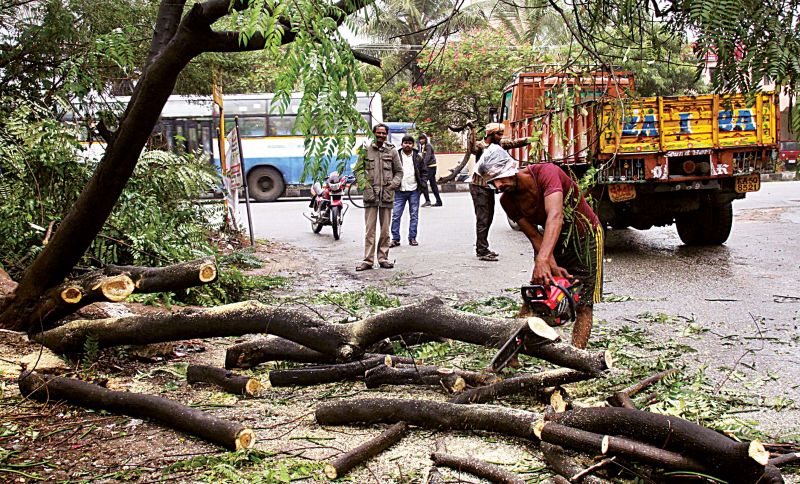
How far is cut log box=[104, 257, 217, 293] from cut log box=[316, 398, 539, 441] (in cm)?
139

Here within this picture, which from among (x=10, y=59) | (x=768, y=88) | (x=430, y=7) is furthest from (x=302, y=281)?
(x=430, y=7)

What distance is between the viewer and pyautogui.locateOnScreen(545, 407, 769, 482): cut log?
2.93m

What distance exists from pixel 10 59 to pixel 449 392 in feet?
20.8

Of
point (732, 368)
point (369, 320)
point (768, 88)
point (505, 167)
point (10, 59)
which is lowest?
point (732, 368)

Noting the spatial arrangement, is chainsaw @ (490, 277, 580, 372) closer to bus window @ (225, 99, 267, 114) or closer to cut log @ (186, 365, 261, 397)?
cut log @ (186, 365, 261, 397)

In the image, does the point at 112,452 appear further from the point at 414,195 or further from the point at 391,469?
the point at 414,195

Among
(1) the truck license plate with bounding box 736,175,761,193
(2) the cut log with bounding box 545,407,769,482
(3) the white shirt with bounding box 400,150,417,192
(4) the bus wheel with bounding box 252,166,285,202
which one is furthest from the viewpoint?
Answer: (4) the bus wheel with bounding box 252,166,285,202

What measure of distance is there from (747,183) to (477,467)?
888 cm

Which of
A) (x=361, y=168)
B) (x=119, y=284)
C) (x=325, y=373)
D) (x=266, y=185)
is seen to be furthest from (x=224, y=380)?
(x=266, y=185)

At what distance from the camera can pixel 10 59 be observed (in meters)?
8.08

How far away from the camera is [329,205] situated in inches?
615

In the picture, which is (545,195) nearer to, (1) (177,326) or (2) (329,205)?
(1) (177,326)

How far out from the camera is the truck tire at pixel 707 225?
1141cm

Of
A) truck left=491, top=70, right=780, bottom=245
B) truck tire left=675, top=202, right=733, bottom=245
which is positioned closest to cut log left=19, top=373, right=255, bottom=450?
truck left=491, top=70, right=780, bottom=245
